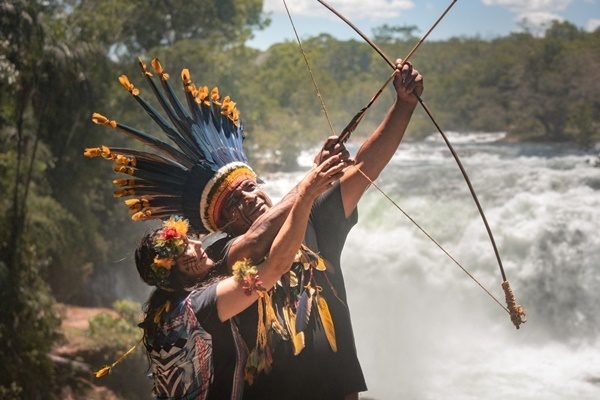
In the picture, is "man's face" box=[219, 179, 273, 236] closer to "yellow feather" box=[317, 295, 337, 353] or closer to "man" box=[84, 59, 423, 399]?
"man" box=[84, 59, 423, 399]

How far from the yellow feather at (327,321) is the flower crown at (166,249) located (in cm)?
37

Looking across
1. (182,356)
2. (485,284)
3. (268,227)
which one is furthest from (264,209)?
(485,284)

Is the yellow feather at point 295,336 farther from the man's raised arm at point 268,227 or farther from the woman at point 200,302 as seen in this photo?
the man's raised arm at point 268,227

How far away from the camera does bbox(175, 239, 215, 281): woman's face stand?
6.08 ft

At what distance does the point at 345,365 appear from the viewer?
6.41 ft

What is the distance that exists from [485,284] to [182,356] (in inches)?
367

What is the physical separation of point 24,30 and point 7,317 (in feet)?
10.2

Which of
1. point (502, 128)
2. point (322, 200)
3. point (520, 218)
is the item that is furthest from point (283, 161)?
point (322, 200)

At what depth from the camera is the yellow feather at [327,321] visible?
1.94 metres

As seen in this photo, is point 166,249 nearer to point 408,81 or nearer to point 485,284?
point 408,81

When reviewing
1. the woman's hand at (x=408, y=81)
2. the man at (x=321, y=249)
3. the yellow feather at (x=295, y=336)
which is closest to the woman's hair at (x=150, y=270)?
the man at (x=321, y=249)

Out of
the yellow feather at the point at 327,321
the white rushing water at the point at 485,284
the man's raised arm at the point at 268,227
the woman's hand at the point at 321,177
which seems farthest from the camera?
the white rushing water at the point at 485,284

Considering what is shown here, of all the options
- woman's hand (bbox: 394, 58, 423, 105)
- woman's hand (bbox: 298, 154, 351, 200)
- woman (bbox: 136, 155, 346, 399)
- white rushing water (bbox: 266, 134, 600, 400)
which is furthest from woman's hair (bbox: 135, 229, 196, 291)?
white rushing water (bbox: 266, 134, 600, 400)

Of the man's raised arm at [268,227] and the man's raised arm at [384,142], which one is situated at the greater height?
the man's raised arm at [384,142]
